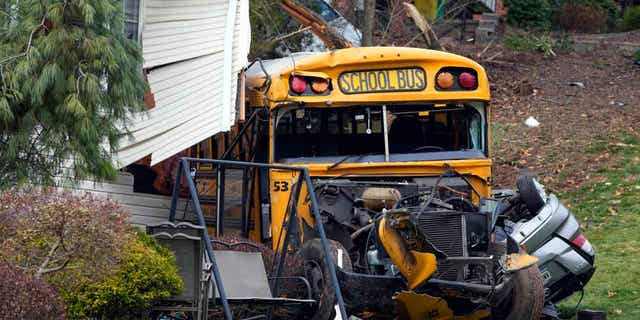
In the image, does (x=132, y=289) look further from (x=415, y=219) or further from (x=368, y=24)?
(x=368, y=24)

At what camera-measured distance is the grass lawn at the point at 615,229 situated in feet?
40.7

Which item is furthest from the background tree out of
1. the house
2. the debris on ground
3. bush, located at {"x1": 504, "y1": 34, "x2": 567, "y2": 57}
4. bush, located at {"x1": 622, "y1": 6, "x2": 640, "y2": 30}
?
bush, located at {"x1": 622, "y1": 6, "x2": 640, "y2": 30}

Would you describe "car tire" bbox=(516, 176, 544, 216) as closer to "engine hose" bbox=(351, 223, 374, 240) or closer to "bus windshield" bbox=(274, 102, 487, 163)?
"bus windshield" bbox=(274, 102, 487, 163)

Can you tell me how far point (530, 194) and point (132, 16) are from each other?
4858 millimetres

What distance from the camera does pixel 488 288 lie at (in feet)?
30.8

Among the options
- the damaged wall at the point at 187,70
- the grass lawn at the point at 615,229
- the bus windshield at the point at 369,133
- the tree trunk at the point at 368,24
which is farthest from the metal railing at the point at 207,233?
the tree trunk at the point at 368,24

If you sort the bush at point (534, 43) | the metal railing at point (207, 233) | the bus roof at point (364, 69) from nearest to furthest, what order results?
the metal railing at point (207, 233), the bus roof at point (364, 69), the bush at point (534, 43)

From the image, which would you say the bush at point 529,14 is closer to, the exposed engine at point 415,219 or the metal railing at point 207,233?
the exposed engine at point 415,219

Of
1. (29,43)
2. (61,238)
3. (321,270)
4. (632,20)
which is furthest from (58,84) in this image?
(632,20)

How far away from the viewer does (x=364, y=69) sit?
11.7 m

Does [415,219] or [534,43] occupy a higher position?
[534,43]

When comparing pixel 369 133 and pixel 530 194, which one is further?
pixel 369 133

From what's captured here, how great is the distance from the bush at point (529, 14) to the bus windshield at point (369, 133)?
52.1 feet

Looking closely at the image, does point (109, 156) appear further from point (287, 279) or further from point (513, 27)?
point (513, 27)
